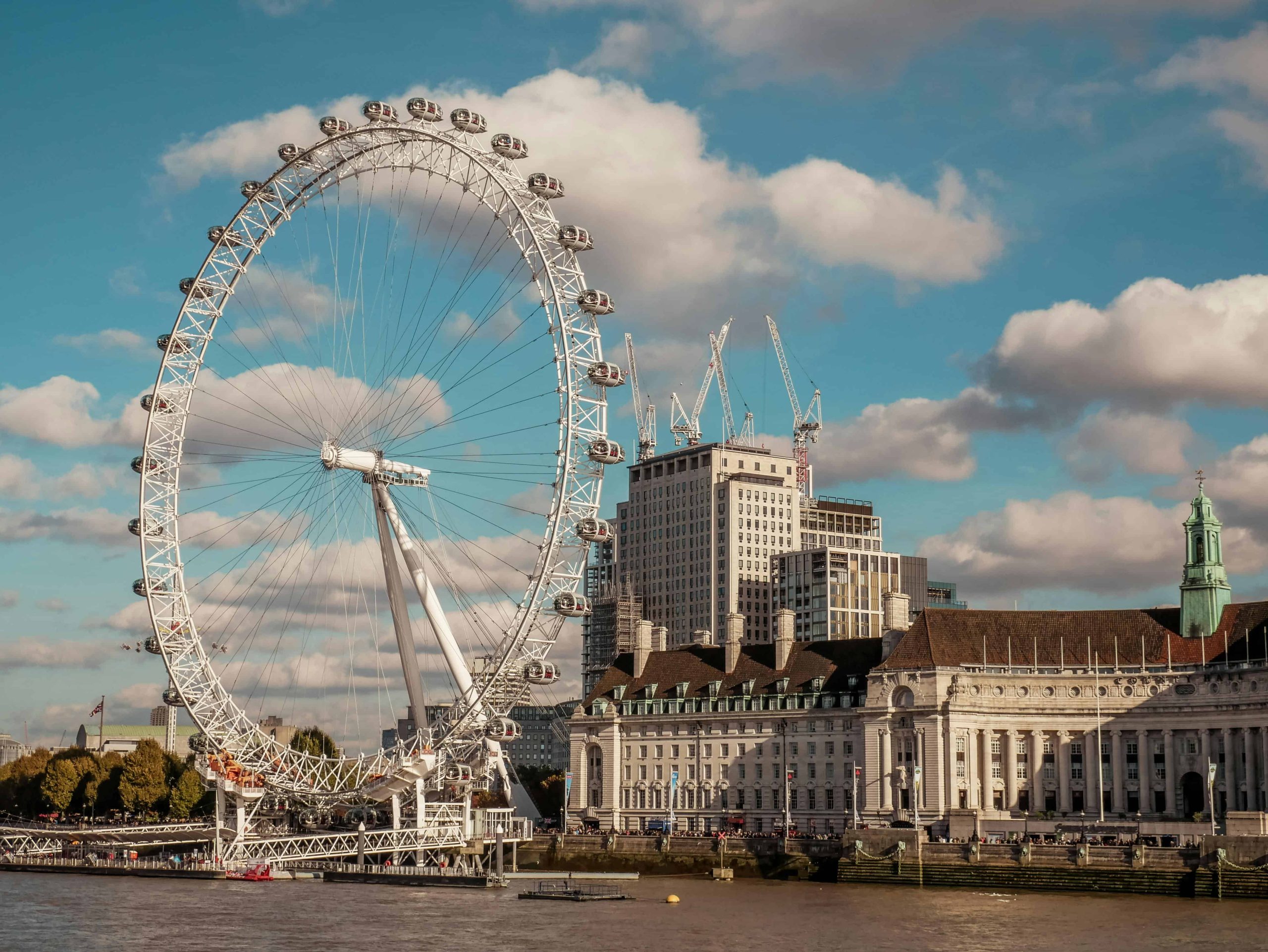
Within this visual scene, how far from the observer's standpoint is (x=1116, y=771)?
137m

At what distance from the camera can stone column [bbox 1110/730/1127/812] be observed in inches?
5344

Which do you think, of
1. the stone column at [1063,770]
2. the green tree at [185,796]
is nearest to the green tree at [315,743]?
the green tree at [185,796]

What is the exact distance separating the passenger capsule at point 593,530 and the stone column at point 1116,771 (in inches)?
2143

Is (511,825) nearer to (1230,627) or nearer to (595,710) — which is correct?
(595,710)

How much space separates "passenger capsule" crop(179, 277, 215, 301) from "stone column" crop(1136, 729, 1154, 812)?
79497 mm

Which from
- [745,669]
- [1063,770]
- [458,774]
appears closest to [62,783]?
[745,669]

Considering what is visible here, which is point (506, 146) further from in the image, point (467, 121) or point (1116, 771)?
point (1116, 771)

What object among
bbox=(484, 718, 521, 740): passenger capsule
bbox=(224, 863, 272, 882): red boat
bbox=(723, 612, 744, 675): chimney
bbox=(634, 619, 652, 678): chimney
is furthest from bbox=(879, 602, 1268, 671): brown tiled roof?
bbox=(224, 863, 272, 882): red boat

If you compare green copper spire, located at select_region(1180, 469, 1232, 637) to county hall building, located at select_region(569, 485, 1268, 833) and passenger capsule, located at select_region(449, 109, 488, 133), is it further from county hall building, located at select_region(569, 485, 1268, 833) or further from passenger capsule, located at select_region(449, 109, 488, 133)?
passenger capsule, located at select_region(449, 109, 488, 133)

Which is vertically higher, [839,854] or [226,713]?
[226,713]

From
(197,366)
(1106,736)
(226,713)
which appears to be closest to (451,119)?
(197,366)

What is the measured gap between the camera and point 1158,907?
301 feet

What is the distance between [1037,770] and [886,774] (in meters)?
12.6

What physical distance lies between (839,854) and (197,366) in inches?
2139
